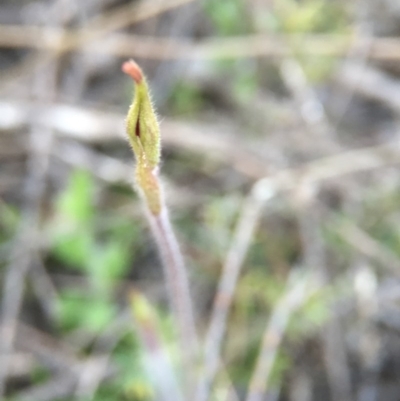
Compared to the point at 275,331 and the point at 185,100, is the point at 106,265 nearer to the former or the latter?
the point at 275,331

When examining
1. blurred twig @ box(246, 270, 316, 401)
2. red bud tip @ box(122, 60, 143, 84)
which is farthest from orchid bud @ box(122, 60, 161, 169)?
blurred twig @ box(246, 270, 316, 401)

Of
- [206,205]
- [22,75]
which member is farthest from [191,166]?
[22,75]

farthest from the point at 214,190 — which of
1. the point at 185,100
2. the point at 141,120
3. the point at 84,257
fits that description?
the point at 141,120

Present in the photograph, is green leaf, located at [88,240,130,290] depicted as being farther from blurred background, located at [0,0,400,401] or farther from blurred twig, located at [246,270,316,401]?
blurred twig, located at [246,270,316,401]

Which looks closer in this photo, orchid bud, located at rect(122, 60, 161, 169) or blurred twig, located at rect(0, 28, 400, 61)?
orchid bud, located at rect(122, 60, 161, 169)

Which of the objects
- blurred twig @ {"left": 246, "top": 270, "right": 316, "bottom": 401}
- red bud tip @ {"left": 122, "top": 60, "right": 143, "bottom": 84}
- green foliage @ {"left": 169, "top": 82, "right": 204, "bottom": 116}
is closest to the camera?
red bud tip @ {"left": 122, "top": 60, "right": 143, "bottom": 84}

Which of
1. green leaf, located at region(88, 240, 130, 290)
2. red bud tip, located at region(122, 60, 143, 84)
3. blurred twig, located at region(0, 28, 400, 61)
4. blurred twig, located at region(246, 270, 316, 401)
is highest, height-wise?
blurred twig, located at region(0, 28, 400, 61)

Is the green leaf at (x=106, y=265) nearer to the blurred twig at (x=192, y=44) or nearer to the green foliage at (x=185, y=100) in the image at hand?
the green foliage at (x=185, y=100)

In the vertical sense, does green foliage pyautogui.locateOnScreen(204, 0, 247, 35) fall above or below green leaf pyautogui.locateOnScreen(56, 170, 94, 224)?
above
